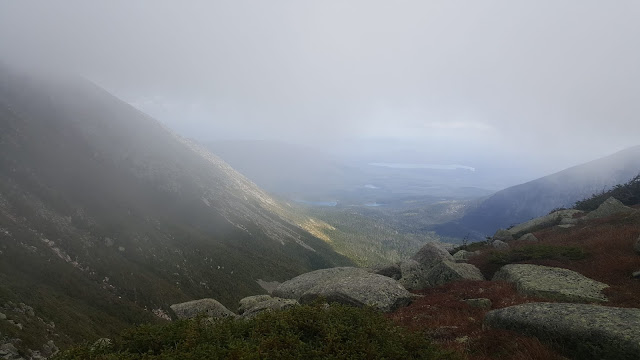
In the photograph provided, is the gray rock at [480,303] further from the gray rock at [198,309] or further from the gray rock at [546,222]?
the gray rock at [546,222]

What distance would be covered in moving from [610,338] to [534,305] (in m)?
3.04

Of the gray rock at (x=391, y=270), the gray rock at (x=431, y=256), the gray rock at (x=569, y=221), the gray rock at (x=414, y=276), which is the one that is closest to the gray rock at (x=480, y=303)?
the gray rock at (x=414, y=276)

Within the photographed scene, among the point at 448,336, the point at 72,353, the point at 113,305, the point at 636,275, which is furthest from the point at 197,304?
the point at 113,305

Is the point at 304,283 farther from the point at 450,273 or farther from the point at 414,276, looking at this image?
the point at 450,273

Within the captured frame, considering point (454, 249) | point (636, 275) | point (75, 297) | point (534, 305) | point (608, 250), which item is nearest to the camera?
point (534, 305)

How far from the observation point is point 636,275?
727 inches

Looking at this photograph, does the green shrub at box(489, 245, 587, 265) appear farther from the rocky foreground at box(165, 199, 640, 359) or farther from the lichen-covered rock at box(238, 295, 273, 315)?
the lichen-covered rock at box(238, 295, 273, 315)

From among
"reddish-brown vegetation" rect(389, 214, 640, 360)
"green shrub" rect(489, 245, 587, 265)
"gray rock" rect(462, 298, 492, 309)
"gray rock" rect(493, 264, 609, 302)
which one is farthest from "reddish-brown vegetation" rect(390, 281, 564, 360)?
"green shrub" rect(489, 245, 587, 265)

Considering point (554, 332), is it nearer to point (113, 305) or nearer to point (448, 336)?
point (448, 336)

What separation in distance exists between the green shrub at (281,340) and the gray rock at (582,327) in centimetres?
367

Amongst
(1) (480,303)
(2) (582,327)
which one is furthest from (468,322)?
(2) (582,327)

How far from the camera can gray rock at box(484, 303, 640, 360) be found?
9.85 meters

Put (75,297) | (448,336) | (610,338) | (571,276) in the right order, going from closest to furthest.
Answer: (610,338), (448,336), (571,276), (75,297)

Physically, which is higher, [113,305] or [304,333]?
[304,333]
